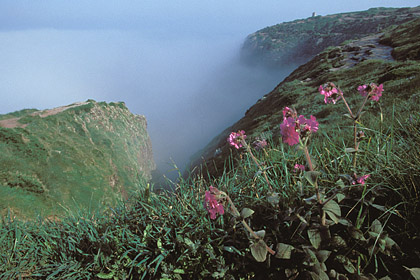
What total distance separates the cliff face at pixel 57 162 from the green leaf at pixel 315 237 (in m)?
10.3

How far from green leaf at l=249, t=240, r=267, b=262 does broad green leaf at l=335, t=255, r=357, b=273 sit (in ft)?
2.08

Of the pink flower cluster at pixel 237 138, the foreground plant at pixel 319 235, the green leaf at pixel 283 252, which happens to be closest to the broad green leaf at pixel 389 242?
the foreground plant at pixel 319 235

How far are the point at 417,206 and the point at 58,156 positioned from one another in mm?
31532

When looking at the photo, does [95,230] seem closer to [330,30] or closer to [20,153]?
[20,153]

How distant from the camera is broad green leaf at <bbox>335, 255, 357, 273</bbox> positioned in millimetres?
2004

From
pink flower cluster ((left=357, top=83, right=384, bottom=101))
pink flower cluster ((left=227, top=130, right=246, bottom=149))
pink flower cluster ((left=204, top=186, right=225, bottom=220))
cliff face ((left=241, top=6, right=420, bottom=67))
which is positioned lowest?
pink flower cluster ((left=204, top=186, right=225, bottom=220))

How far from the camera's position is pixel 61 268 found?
8.59ft

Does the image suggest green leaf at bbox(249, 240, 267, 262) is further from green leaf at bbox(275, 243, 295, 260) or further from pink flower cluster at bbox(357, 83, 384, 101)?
pink flower cluster at bbox(357, 83, 384, 101)

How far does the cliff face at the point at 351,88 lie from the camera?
887 cm

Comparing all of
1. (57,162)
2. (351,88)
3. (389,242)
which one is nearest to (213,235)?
(389,242)

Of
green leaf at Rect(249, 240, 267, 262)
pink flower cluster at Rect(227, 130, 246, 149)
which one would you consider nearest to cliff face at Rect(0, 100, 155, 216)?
pink flower cluster at Rect(227, 130, 246, 149)

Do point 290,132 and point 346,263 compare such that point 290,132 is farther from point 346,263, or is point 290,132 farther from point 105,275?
point 105,275

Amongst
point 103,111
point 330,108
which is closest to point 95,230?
point 330,108

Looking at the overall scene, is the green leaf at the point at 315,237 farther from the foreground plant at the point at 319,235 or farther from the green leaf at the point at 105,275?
the green leaf at the point at 105,275
